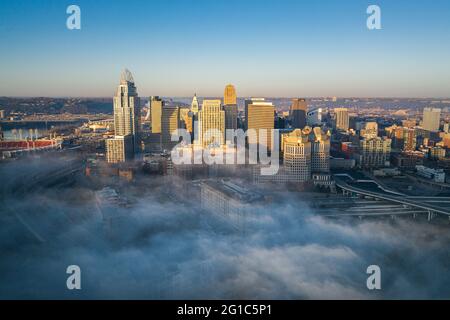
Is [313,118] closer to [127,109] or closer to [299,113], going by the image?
[299,113]

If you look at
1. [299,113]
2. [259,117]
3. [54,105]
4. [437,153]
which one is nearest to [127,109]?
[54,105]

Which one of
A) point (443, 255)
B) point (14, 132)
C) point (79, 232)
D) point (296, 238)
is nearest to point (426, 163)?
point (443, 255)

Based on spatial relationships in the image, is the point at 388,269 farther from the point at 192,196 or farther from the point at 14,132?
the point at 14,132

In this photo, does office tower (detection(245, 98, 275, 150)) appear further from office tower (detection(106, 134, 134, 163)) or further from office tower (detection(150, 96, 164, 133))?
office tower (detection(106, 134, 134, 163))

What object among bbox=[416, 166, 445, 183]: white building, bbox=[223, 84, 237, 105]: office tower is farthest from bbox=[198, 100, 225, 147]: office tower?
bbox=[416, 166, 445, 183]: white building

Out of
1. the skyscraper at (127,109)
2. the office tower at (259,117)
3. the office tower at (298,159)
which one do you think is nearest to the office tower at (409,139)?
the office tower at (259,117)
